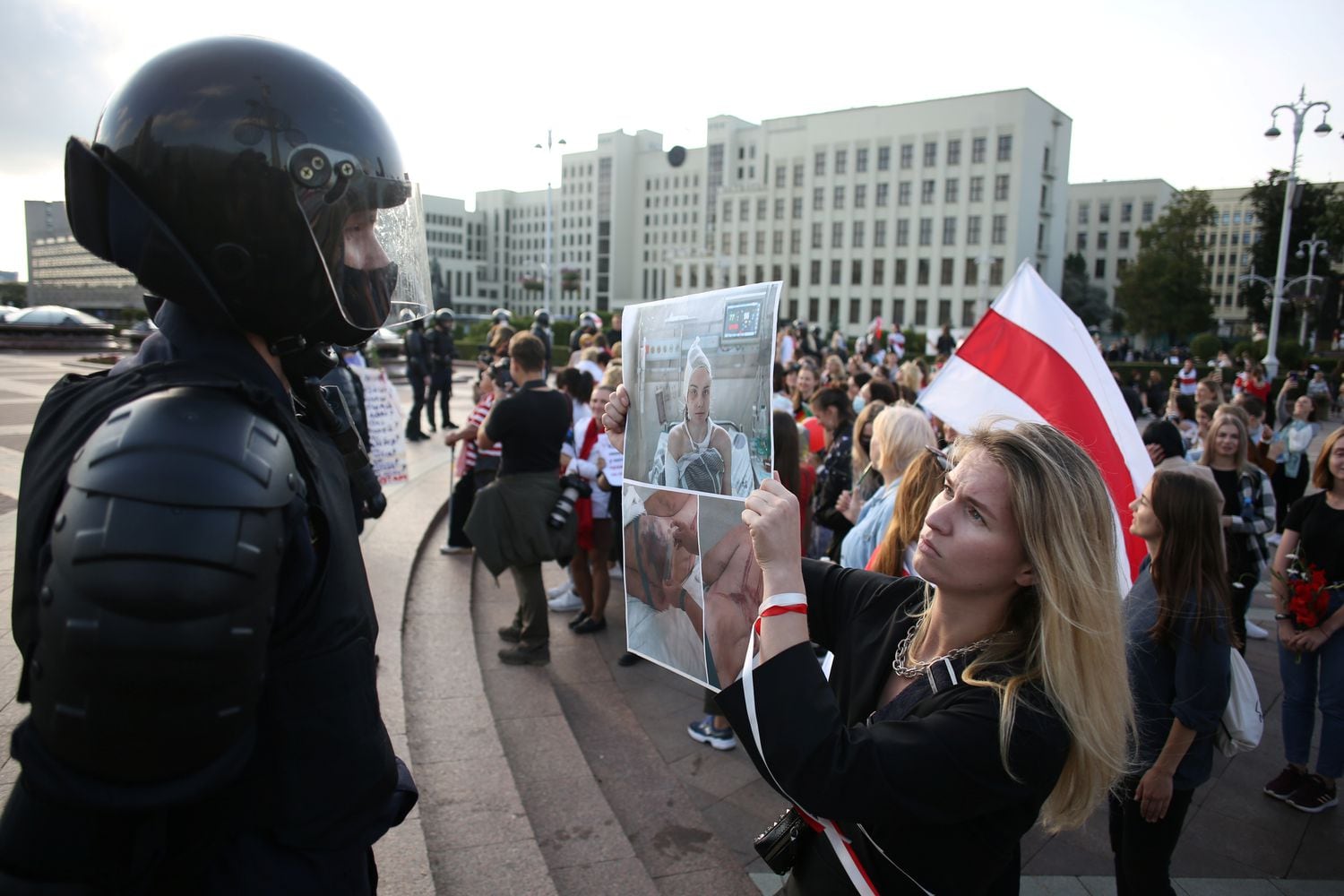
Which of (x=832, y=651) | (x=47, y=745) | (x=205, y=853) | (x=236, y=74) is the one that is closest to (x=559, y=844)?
(x=832, y=651)

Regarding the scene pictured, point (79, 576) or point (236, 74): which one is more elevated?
point (236, 74)

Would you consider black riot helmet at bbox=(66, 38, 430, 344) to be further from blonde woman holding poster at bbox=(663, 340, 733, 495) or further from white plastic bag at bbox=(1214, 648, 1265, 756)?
white plastic bag at bbox=(1214, 648, 1265, 756)

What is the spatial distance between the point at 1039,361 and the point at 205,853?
394 centimetres

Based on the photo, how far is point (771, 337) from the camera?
1.63 meters

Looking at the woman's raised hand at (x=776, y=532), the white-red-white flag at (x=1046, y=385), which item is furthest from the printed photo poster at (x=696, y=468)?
the white-red-white flag at (x=1046, y=385)

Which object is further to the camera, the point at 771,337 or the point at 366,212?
the point at 771,337

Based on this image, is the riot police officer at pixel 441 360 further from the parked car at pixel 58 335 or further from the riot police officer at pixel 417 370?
the parked car at pixel 58 335

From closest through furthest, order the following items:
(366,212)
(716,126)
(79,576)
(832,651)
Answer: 1. (79,576)
2. (366,212)
3. (832,651)
4. (716,126)

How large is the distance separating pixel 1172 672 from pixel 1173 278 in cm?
6385

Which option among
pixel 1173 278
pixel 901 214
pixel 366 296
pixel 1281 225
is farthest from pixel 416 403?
pixel 901 214

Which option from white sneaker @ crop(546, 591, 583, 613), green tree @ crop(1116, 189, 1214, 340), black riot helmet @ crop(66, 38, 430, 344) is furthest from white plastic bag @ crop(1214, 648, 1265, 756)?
green tree @ crop(1116, 189, 1214, 340)

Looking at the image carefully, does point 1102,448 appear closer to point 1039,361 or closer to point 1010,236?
point 1039,361

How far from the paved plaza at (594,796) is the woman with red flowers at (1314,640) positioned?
0.53 feet

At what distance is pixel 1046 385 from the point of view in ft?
13.3
